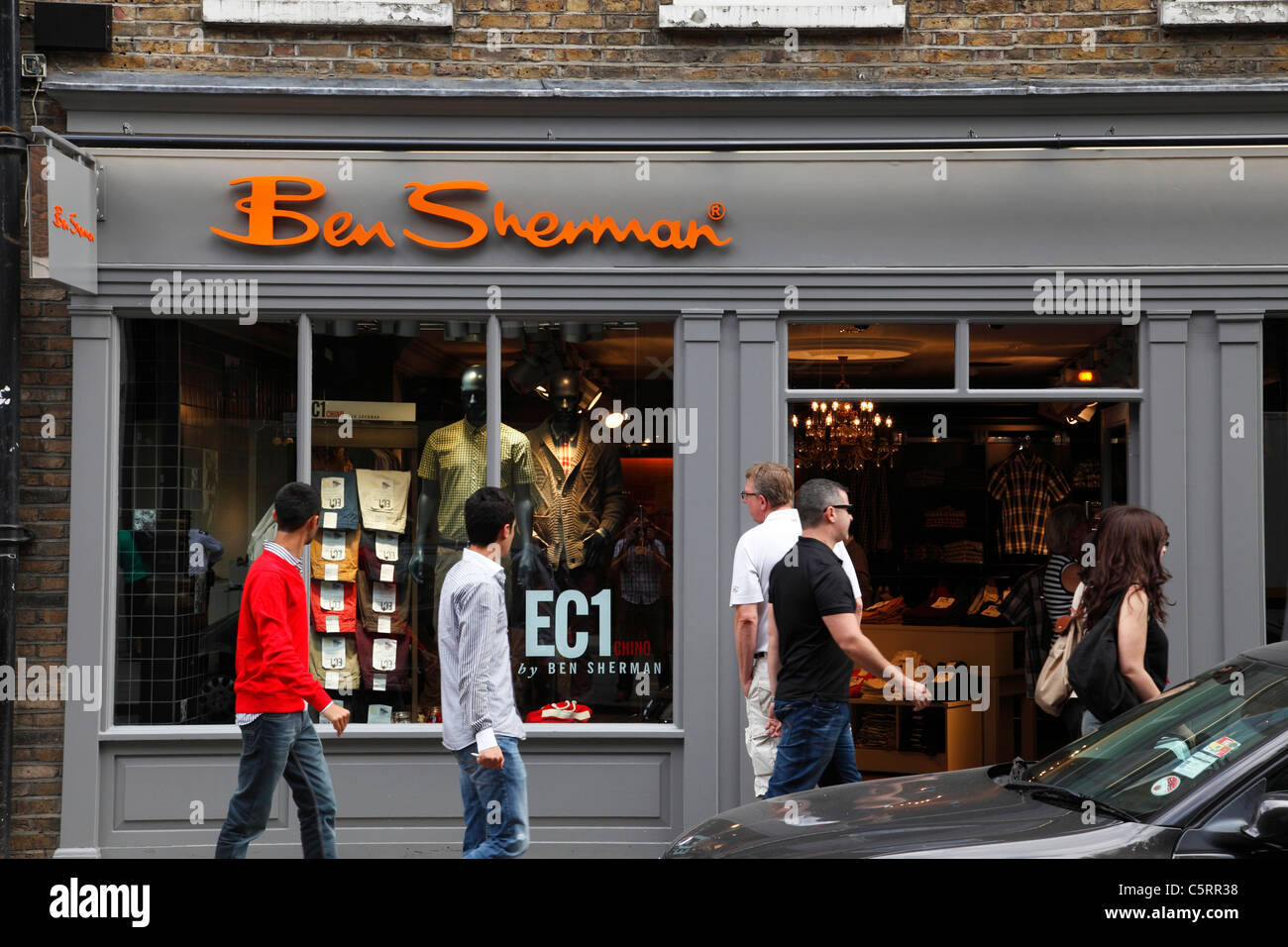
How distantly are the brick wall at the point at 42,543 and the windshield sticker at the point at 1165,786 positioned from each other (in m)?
6.17

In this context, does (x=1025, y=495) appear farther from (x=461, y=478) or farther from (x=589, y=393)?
(x=461, y=478)

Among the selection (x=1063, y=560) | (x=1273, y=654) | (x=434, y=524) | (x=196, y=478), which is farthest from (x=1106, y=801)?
(x=196, y=478)

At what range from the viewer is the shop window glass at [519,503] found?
774 cm

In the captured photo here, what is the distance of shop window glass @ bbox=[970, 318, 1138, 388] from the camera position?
769cm

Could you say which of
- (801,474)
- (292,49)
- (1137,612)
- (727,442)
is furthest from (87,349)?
(1137,612)

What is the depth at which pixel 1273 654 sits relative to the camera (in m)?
4.33

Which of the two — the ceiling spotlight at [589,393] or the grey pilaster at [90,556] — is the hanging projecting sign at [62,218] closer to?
the grey pilaster at [90,556]

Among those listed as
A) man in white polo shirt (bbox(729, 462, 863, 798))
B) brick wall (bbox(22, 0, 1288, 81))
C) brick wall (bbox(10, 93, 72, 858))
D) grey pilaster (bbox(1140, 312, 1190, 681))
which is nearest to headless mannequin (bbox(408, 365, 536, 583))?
man in white polo shirt (bbox(729, 462, 863, 798))

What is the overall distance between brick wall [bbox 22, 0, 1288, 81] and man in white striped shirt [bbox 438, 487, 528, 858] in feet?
11.7

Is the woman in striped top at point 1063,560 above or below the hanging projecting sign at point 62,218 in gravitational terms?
below

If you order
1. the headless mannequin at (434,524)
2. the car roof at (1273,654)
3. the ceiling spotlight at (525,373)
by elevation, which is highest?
the ceiling spotlight at (525,373)

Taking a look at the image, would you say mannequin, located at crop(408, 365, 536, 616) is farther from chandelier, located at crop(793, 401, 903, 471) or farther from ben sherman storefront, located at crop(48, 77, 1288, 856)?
chandelier, located at crop(793, 401, 903, 471)

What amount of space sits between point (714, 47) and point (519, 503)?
3083mm

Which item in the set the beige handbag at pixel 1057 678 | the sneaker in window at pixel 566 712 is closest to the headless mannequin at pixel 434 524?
the sneaker in window at pixel 566 712
